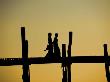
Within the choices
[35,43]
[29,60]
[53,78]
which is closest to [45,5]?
[35,43]

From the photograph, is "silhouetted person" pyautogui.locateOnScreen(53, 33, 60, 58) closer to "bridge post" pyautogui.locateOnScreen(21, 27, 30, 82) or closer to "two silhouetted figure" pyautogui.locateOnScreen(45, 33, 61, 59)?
"two silhouetted figure" pyautogui.locateOnScreen(45, 33, 61, 59)

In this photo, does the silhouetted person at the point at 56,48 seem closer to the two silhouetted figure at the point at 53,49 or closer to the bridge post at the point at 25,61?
the two silhouetted figure at the point at 53,49

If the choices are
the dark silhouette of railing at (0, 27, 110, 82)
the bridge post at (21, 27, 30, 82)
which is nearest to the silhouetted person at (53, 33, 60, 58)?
the dark silhouette of railing at (0, 27, 110, 82)

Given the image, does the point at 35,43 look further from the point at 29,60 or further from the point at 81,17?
the point at 29,60

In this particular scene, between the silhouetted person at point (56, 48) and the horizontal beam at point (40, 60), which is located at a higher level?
the silhouetted person at point (56, 48)

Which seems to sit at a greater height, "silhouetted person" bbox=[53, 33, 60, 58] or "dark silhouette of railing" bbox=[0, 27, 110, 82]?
"silhouetted person" bbox=[53, 33, 60, 58]

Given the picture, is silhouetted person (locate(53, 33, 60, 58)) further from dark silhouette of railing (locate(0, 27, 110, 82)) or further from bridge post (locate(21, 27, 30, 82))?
bridge post (locate(21, 27, 30, 82))

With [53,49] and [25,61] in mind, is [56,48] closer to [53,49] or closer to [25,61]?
[53,49]

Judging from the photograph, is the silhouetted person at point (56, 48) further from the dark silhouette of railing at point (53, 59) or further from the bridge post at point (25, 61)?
the bridge post at point (25, 61)

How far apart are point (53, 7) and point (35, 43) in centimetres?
51

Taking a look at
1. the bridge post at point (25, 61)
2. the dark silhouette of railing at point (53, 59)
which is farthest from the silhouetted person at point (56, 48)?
the bridge post at point (25, 61)

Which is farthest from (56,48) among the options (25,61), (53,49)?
(25,61)

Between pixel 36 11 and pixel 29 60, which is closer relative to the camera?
pixel 29 60

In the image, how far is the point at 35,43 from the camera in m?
2.95
